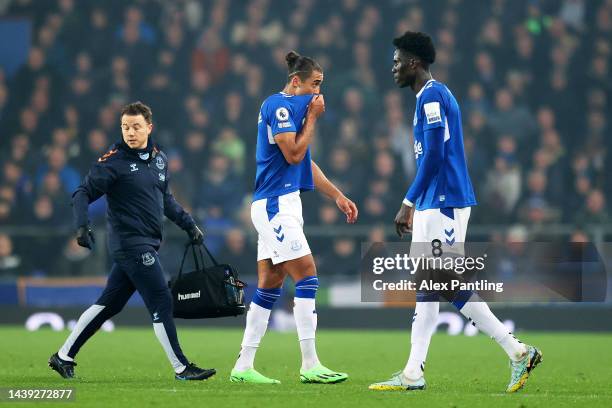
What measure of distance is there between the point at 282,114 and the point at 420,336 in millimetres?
1875

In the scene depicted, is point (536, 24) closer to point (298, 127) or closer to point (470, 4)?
point (470, 4)

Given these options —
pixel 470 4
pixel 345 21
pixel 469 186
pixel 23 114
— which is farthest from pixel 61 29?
pixel 469 186

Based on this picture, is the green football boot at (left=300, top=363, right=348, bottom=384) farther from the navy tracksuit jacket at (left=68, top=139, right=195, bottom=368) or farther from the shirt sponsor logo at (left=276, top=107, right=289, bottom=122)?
the shirt sponsor logo at (left=276, top=107, right=289, bottom=122)

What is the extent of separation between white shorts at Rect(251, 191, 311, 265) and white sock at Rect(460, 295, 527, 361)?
4.27 feet

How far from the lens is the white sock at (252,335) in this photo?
28.8 ft

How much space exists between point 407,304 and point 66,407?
33.8 feet

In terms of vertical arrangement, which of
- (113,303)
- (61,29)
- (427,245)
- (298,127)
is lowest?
(113,303)

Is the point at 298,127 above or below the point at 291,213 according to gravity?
above

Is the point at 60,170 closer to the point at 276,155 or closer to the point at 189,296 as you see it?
the point at 189,296

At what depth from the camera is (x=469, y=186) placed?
27.2ft

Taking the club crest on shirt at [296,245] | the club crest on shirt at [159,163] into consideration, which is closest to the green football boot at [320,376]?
the club crest on shirt at [296,245]

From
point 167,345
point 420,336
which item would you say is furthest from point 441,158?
point 167,345

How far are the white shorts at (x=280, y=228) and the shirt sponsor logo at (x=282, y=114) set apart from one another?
0.56 m

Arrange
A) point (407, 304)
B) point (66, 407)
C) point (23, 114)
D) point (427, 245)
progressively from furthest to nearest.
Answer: point (23, 114)
point (407, 304)
point (427, 245)
point (66, 407)
